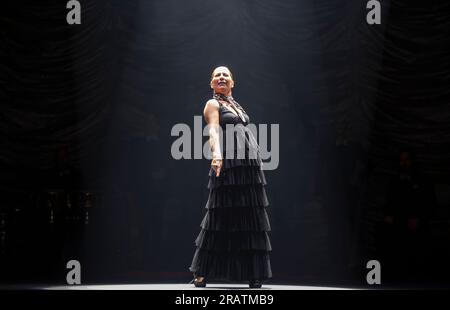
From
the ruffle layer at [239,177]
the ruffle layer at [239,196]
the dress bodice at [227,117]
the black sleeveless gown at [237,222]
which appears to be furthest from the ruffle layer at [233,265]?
the dress bodice at [227,117]

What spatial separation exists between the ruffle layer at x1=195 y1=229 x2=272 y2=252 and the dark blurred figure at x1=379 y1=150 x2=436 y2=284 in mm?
1976

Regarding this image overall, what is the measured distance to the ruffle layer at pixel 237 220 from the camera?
289 inches

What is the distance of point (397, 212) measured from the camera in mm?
8844

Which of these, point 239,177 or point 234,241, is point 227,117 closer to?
point 239,177

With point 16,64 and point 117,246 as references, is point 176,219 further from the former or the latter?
point 16,64

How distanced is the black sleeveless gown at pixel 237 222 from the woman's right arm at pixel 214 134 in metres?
0.08

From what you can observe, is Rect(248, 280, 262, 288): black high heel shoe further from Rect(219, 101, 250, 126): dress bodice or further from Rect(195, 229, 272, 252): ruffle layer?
Rect(219, 101, 250, 126): dress bodice

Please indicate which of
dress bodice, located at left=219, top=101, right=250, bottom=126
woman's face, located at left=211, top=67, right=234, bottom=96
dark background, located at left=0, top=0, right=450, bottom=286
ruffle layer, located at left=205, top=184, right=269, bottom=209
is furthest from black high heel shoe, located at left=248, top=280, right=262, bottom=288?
dark background, located at left=0, top=0, right=450, bottom=286

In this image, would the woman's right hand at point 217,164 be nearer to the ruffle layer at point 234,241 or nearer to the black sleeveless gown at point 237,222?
the black sleeveless gown at point 237,222

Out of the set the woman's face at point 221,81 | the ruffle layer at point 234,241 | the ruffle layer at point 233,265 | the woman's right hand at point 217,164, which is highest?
the woman's face at point 221,81

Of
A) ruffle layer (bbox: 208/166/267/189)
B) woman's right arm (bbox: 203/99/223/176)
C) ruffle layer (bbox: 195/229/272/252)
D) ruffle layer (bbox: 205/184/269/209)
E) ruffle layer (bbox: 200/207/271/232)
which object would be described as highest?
woman's right arm (bbox: 203/99/223/176)

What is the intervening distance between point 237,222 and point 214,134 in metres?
0.78

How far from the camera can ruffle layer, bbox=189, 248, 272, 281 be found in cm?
730

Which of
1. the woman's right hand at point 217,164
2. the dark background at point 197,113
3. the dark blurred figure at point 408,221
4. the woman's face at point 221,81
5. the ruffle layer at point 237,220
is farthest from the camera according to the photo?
the dark background at point 197,113
